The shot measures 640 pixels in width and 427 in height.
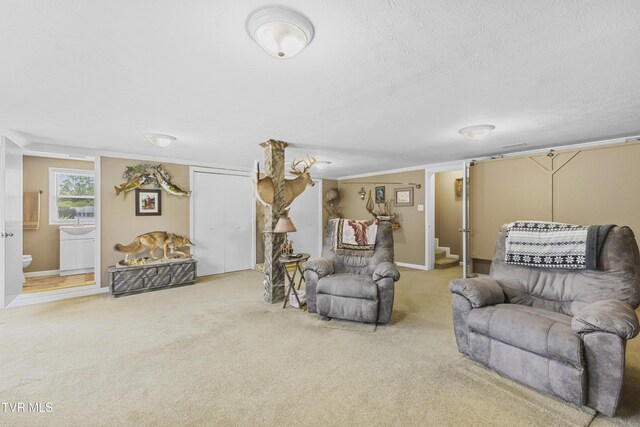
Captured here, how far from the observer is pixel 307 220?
685 centimetres

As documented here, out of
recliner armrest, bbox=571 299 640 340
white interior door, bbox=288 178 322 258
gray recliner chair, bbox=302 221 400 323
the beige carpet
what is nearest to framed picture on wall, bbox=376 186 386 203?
white interior door, bbox=288 178 322 258

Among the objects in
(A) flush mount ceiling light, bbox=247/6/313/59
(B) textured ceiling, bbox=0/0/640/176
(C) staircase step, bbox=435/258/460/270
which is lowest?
(C) staircase step, bbox=435/258/460/270

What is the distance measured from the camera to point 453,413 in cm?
163

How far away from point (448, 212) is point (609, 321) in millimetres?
5241

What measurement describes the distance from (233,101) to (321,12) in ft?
4.36

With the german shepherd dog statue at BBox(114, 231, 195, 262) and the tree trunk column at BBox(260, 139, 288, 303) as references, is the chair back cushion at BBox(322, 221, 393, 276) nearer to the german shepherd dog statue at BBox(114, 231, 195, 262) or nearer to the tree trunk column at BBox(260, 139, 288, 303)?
the tree trunk column at BBox(260, 139, 288, 303)

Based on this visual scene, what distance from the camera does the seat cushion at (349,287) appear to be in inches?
110

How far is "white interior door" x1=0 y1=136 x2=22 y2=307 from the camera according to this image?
120 inches

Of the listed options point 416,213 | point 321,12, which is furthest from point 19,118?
point 416,213

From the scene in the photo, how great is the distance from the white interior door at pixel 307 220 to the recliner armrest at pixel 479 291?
4618 mm

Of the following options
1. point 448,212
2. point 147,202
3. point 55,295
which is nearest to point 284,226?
point 147,202

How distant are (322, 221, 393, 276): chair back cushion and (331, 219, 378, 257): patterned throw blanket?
0.16 ft

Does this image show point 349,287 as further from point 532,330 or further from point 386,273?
point 532,330

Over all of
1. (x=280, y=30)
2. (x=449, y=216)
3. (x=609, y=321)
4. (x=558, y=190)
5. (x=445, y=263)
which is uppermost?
(x=280, y=30)
